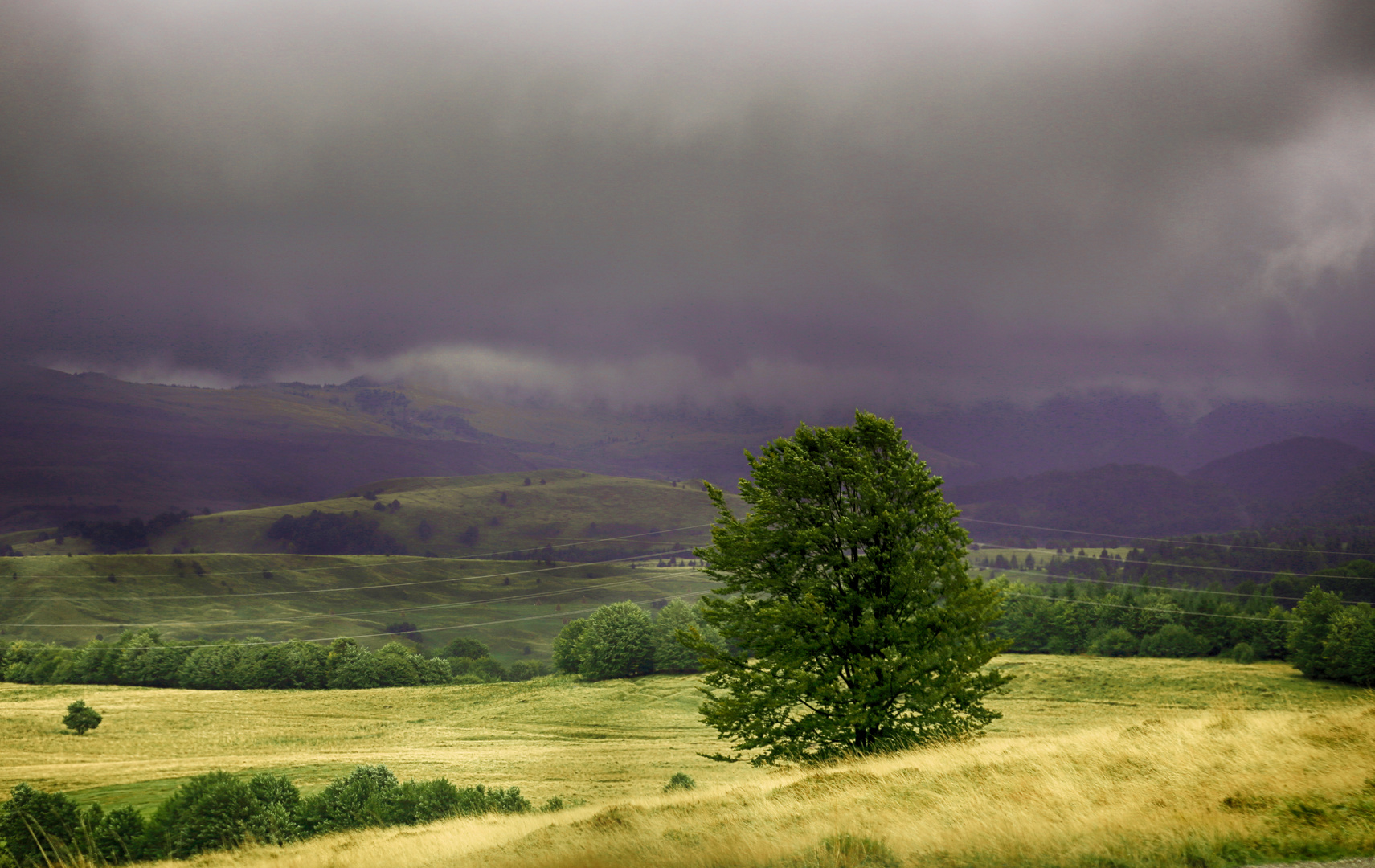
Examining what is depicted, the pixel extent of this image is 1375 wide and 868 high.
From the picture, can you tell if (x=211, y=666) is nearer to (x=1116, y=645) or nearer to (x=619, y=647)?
(x=619, y=647)

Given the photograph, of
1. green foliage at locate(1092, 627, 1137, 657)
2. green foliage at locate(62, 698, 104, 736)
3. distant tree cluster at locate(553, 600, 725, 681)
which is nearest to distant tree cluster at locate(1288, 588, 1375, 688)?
green foliage at locate(1092, 627, 1137, 657)

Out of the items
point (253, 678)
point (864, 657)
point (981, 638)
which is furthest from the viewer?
point (253, 678)

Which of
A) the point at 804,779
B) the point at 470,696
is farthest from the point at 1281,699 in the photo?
the point at 470,696

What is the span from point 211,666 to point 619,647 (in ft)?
259

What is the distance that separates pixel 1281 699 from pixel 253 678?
14950 centimetres

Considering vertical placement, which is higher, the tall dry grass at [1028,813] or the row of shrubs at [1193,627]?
A: the tall dry grass at [1028,813]

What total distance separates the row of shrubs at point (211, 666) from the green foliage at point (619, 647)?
4139cm

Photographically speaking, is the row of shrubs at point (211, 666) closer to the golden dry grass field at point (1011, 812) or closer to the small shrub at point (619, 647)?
the small shrub at point (619, 647)

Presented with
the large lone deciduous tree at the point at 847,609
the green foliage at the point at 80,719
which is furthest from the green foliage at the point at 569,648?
the large lone deciduous tree at the point at 847,609

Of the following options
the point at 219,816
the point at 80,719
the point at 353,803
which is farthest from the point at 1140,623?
the point at 80,719

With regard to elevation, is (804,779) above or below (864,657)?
below

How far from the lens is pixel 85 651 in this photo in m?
137

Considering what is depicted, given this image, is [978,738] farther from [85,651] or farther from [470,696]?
[85,651]

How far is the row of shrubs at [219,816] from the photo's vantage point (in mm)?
31938
